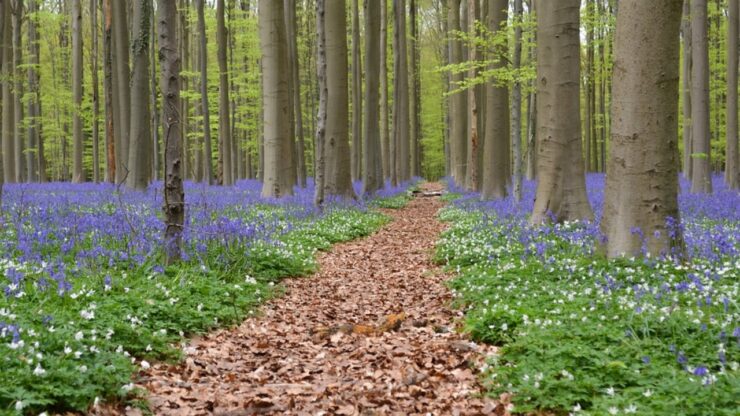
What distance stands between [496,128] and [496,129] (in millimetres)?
33

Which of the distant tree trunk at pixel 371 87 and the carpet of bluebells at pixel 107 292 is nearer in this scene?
the carpet of bluebells at pixel 107 292

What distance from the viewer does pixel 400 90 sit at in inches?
1228

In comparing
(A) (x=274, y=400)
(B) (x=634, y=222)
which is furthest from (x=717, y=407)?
(B) (x=634, y=222)

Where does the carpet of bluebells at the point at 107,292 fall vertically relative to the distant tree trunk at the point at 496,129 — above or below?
below

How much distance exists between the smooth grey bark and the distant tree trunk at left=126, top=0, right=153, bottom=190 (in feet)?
34.7

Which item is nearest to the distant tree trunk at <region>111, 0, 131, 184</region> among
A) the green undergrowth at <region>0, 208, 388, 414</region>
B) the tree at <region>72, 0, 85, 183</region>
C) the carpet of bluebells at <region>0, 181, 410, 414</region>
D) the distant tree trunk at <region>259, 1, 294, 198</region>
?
the distant tree trunk at <region>259, 1, 294, 198</region>

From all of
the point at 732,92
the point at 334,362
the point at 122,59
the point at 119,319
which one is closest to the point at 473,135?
the point at 732,92

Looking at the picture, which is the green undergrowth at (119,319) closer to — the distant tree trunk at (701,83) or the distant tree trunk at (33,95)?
the distant tree trunk at (701,83)

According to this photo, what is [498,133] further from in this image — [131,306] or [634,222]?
[131,306]

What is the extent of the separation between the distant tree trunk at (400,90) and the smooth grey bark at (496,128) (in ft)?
33.0

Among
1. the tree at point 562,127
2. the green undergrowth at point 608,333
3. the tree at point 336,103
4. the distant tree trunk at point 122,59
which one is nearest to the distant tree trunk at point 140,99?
the distant tree trunk at point 122,59

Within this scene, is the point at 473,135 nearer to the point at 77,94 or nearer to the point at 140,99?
the point at 140,99

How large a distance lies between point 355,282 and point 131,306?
393 cm

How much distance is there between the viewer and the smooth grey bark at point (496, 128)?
1802cm
